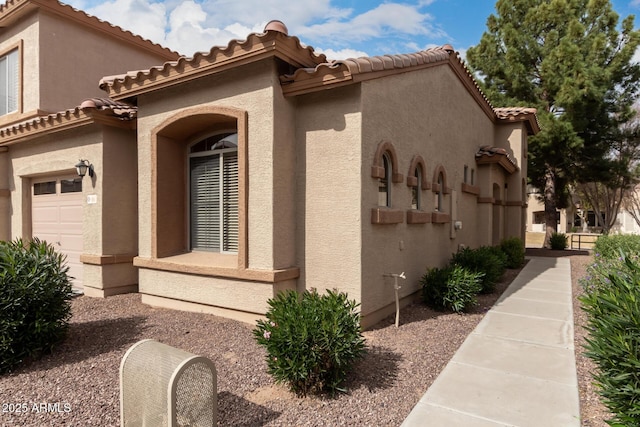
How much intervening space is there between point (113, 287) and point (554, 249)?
820 inches

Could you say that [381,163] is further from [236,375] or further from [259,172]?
[236,375]

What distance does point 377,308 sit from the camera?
6.24m

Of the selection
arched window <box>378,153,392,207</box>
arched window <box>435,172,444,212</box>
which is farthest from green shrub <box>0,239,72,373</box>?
arched window <box>435,172,444,212</box>

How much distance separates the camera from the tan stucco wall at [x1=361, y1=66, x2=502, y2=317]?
593 centimetres

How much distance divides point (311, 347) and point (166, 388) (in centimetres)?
148

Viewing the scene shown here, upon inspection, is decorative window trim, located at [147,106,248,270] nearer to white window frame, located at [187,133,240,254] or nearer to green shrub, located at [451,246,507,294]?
white window frame, located at [187,133,240,254]

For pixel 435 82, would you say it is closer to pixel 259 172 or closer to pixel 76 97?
pixel 259 172

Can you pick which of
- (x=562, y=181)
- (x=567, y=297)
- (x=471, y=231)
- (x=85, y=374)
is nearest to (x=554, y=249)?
(x=562, y=181)

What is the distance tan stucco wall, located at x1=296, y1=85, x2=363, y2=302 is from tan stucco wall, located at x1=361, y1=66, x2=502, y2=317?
0.16m

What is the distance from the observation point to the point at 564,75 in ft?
57.8

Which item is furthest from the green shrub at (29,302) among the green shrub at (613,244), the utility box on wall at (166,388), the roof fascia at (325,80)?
the green shrub at (613,244)

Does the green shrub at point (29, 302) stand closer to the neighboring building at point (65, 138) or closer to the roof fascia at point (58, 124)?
the neighboring building at point (65, 138)

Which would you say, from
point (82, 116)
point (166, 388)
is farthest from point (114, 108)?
point (166, 388)

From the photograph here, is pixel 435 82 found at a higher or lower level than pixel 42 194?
higher
